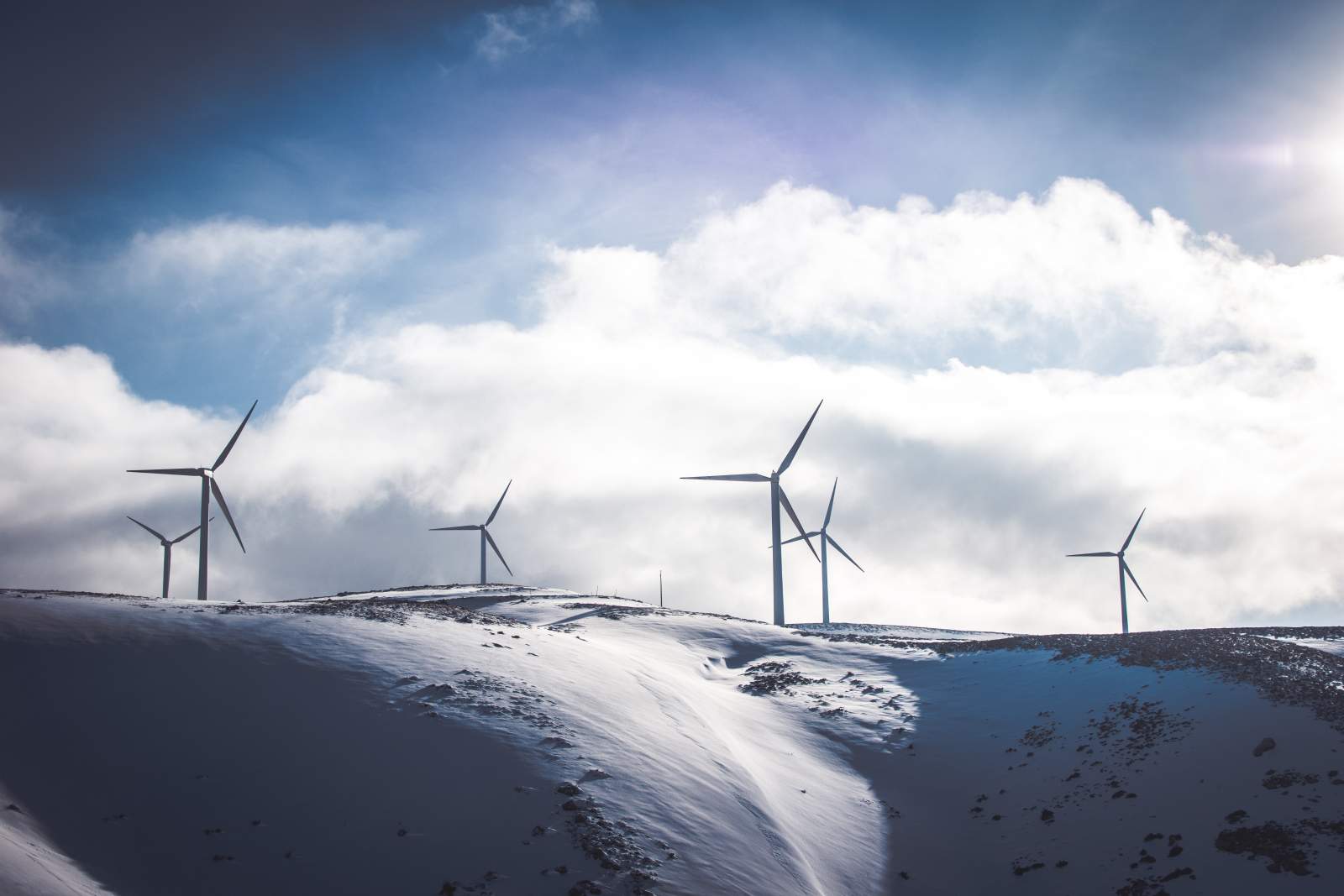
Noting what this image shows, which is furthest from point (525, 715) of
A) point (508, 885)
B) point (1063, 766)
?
point (1063, 766)

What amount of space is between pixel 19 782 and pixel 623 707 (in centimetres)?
1595

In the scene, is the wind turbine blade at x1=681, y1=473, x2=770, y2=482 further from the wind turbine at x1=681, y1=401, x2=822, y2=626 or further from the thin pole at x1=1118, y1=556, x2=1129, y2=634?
the thin pole at x1=1118, y1=556, x2=1129, y2=634

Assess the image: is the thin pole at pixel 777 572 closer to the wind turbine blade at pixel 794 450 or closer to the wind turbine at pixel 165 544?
the wind turbine blade at pixel 794 450

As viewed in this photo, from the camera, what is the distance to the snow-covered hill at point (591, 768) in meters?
18.0

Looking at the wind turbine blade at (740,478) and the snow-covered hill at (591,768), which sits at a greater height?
the wind turbine blade at (740,478)

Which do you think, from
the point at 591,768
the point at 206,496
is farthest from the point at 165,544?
the point at 591,768

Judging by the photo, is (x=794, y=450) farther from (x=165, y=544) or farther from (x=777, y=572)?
(x=165, y=544)

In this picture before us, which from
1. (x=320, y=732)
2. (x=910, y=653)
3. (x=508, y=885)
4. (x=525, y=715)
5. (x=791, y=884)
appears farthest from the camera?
(x=910, y=653)

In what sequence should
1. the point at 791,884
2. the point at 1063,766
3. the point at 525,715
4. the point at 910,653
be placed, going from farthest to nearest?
the point at 910,653 < the point at 1063,766 < the point at 525,715 < the point at 791,884

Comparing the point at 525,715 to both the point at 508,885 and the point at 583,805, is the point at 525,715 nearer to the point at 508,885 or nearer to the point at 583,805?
the point at 583,805

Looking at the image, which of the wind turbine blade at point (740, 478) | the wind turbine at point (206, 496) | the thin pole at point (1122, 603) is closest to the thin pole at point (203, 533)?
the wind turbine at point (206, 496)

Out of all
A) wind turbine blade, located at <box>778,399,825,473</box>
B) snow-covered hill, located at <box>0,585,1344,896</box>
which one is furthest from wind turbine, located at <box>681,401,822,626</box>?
A: snow-covered hill, located at <box>0,585,1344,896</box>

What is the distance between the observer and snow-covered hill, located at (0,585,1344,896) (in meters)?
18.0

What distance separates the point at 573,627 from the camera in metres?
48.2
